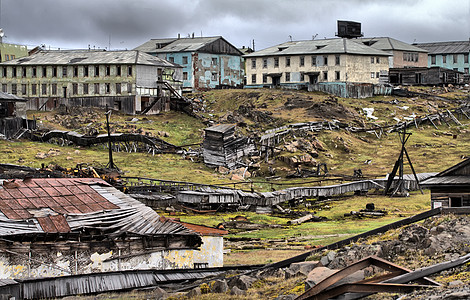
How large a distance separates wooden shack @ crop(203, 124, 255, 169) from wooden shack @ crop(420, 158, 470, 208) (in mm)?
29736

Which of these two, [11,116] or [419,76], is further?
[419,76]

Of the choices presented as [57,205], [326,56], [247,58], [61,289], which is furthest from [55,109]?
[61,289]

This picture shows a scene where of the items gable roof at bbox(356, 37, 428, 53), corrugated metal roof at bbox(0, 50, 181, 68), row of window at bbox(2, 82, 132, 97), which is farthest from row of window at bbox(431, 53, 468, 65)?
row of window at bbox(2, 82, 132, 97)

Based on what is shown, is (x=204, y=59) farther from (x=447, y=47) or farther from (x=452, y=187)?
(x=452, y=187)

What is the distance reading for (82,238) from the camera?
29.4 m

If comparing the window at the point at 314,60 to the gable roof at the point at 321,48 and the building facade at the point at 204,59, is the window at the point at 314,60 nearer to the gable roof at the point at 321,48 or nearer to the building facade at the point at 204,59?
the gable roof at the point at 321,48

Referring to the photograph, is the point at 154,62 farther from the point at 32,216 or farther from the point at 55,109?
the point at 32,216

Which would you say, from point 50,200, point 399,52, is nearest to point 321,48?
point 399,52

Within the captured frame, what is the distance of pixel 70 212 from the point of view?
31344 millimetres

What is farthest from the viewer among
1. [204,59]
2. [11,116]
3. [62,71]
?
[204,59]

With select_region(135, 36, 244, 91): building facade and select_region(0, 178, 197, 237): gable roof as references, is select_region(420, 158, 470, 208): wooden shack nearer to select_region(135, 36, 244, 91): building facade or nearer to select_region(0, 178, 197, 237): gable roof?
select_region(0, 178, 197, 237): gable roof

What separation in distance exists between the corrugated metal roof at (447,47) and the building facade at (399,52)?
33.9 feet

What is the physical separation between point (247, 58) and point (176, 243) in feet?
228

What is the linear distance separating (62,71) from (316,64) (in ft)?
103
